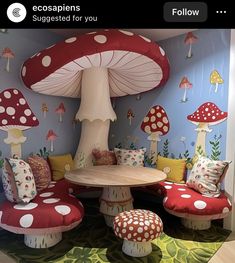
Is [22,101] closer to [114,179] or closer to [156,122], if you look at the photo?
[114,179]

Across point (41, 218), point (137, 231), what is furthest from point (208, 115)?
point (41, 218)

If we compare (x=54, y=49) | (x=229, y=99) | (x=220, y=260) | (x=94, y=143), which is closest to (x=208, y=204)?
(x=220, y=260)

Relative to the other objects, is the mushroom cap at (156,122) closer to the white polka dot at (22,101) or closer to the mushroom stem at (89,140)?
the mushroom stem at (89,140)

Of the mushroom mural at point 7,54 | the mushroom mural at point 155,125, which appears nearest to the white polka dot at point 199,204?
the mushroom mural at point 155,125

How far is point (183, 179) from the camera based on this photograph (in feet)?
7.80

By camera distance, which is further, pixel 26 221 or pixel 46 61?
pixel 46 61

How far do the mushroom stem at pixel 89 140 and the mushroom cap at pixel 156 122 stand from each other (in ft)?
1.47

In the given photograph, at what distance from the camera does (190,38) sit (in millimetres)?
2354

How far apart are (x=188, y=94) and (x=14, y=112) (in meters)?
1.64

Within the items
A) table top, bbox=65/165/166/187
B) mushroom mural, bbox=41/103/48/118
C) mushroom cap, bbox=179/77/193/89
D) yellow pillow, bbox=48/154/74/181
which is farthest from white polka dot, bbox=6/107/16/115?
mushroom cap, bbox=179/77/193/89

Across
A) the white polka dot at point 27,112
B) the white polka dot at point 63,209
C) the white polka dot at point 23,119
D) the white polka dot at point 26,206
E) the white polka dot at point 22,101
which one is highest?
the white polka dot at point 22,101

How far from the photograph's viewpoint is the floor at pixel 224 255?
159cm

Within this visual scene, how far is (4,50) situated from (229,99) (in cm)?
196

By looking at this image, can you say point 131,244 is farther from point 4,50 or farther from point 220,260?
point 4,50
